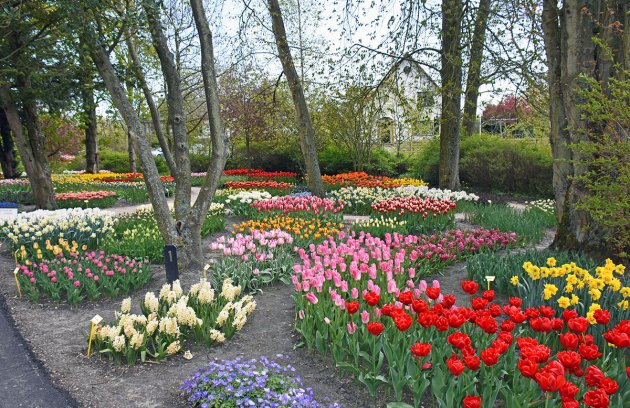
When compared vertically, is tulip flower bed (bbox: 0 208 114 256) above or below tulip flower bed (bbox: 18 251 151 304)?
above

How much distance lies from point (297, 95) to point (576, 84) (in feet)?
24.8

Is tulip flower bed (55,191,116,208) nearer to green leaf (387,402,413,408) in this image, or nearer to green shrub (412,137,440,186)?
green shrub (412,137,440,186)

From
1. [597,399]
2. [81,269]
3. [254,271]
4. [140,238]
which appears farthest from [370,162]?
[597,399]

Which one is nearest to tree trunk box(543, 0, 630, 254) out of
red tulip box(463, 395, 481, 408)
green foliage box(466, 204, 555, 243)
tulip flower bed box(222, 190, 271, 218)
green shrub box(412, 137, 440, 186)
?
green foliage box(466, 204, 555, 243)

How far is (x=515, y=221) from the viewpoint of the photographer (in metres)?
8.51

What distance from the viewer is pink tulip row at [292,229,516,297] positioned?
421cm

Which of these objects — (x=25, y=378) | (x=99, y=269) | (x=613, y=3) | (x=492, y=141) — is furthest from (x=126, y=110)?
(x=492, y=141)

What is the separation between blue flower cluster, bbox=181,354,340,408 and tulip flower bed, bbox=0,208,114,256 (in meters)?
4.77

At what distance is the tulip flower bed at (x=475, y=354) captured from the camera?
221 centimetres

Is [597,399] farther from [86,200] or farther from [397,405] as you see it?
[86,200]

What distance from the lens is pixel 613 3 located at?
5.73m

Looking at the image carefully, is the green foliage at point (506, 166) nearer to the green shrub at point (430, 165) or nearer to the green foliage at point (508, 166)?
the green foliage at point (508, 166)

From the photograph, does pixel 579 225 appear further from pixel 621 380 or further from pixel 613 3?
pixel 621 380

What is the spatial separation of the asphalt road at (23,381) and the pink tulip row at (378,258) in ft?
6.64
